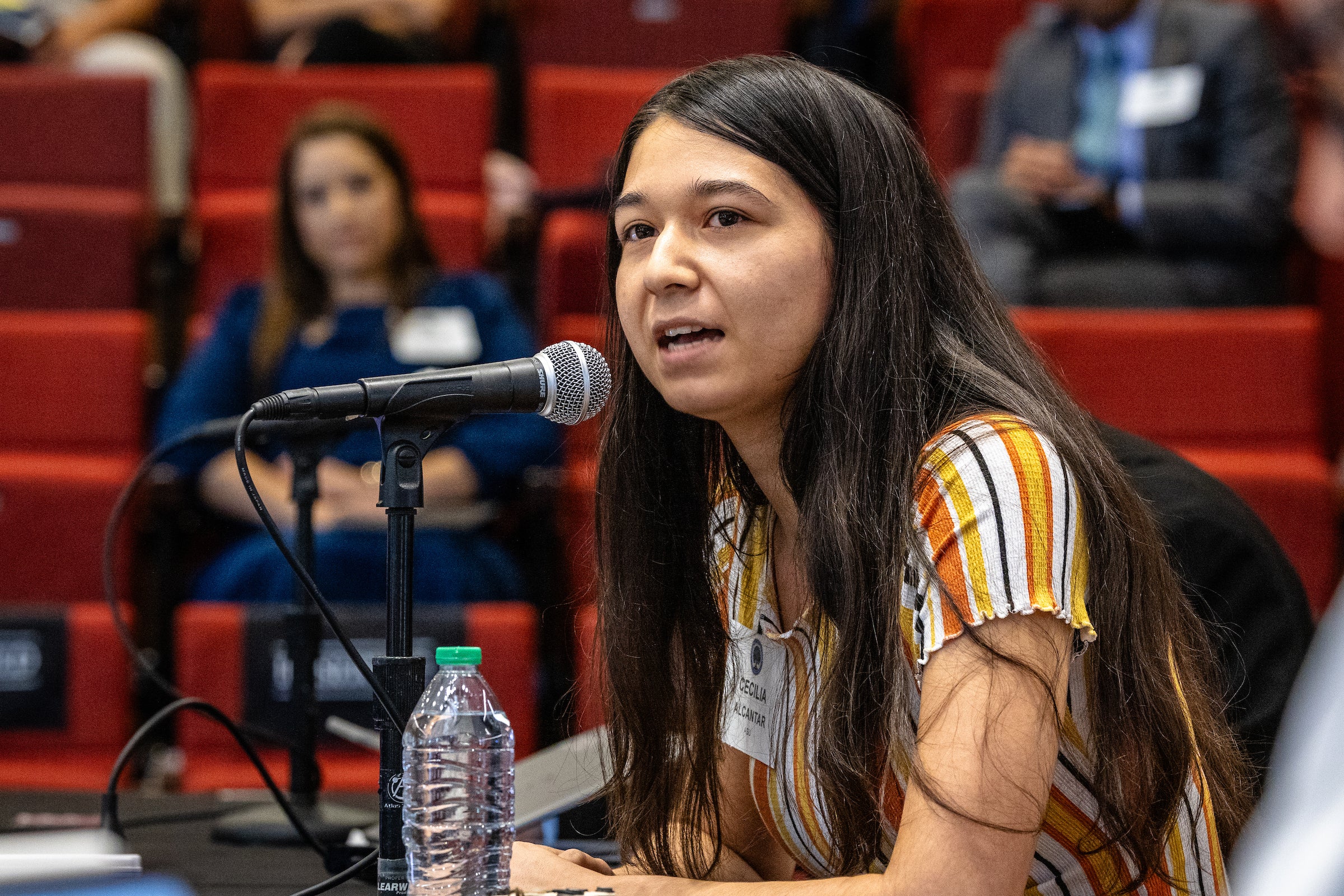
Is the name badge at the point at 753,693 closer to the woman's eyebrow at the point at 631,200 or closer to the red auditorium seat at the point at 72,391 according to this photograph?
the woman's eyebrow at the point at 631,200

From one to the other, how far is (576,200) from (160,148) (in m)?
1.24

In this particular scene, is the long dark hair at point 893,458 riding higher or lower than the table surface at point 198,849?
higher

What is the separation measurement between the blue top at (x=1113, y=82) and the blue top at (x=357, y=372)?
4.78ft

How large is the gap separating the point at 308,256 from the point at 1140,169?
1918 millimetres

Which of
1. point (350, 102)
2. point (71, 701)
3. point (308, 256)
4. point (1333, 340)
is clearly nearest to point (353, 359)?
point (308, 256)

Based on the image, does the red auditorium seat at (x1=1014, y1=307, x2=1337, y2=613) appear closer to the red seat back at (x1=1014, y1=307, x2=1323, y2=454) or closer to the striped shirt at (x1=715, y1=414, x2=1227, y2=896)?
the red seat back at (x1=1014, y1=307, x2=1323, y2=454)

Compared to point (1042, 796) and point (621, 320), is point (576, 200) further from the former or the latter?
point (1042, 796)

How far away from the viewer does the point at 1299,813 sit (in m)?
0.46

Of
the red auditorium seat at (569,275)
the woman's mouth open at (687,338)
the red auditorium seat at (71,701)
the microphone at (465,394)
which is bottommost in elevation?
the red auditorium seat at (71,701)

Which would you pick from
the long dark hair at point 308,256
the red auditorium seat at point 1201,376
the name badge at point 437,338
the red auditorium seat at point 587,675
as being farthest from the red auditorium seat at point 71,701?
the red auditorium seat at point 1201,376

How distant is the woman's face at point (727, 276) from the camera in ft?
3.89

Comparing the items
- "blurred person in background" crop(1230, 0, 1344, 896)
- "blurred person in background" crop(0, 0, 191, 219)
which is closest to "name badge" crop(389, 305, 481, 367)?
"blurred person in background" crop(0, 0, 191, 219)

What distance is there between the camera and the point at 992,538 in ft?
3.49

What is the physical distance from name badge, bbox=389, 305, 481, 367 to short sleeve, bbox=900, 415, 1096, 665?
1933 millimetres
